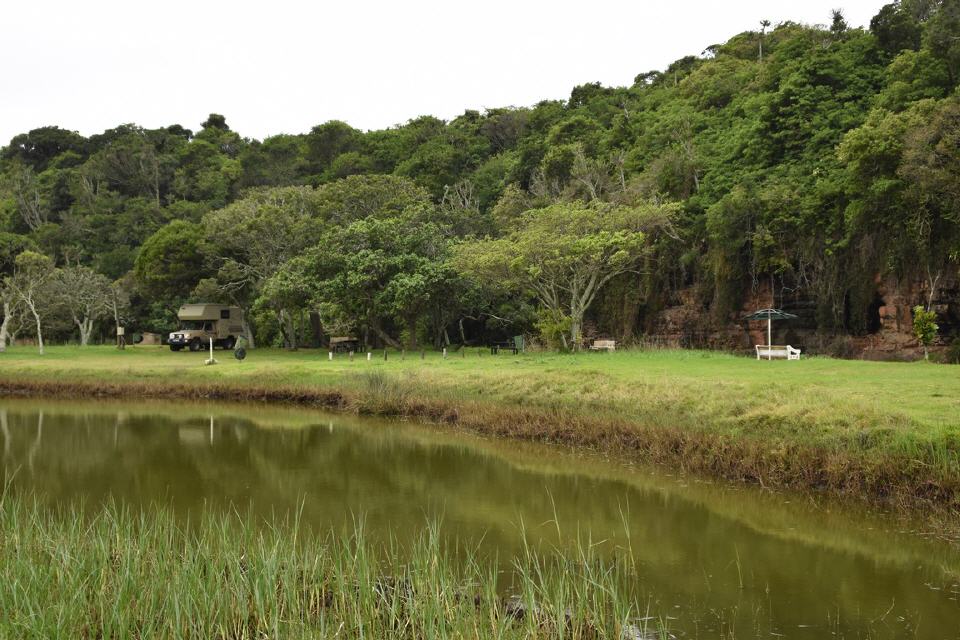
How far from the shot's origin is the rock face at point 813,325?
25906 mm

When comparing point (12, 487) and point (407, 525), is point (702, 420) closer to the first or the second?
point (407, 525)

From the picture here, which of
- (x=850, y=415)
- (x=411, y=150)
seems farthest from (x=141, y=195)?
(x=850, y=415)

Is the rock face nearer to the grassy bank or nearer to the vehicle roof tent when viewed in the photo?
the grassy bank

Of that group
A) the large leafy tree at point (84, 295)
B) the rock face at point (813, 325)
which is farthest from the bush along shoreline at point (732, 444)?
the large leafy tree at point (84, 295)

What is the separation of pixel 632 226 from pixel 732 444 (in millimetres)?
23366

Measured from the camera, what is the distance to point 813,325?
31.3 meters

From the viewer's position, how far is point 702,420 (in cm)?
1395

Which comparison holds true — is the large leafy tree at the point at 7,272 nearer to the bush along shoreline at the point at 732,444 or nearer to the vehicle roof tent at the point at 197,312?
the vehicle roof tent at the point at 197,312

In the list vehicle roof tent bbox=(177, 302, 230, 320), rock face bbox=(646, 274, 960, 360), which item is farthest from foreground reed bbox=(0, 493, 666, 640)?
vehicle roof tent bbox=(177, 302, 230, 320)

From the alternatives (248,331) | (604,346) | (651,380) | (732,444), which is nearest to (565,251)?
(604,346)

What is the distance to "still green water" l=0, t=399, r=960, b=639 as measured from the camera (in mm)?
6867

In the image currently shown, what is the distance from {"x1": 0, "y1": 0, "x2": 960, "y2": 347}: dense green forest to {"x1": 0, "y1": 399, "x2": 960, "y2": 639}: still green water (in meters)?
17.0

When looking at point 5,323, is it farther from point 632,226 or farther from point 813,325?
point 813,325

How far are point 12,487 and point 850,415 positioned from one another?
14.0m
